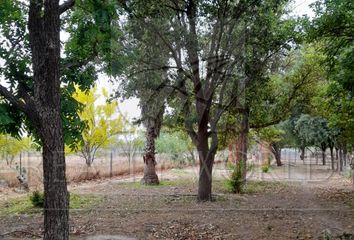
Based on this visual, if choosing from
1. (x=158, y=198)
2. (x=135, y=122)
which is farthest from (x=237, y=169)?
(x=135, y=122)

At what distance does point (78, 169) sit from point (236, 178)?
9.89m

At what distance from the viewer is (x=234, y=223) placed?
9.06 m

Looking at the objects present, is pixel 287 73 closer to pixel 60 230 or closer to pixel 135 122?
pixel 135 122

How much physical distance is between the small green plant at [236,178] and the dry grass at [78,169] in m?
7.52

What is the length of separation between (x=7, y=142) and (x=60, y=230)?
11.6 metres

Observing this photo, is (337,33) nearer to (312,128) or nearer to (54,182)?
(54,182)

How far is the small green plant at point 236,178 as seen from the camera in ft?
45.3

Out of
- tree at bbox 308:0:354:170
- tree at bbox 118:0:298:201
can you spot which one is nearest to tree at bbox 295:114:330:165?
tree at bbox 308:0:354:170

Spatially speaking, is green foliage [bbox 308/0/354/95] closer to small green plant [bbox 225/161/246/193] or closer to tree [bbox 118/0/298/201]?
tree [bbox 118/0/298/201]

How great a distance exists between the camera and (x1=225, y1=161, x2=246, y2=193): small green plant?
1380cm

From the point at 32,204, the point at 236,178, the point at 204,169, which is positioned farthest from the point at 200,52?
the point at 32,204

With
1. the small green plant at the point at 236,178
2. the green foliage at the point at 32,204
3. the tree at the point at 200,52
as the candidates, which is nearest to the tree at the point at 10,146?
the green foliage at the point at 32,204

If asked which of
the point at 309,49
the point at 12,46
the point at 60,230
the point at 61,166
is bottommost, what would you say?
the point at 60,230

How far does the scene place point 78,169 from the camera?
67.3ft
